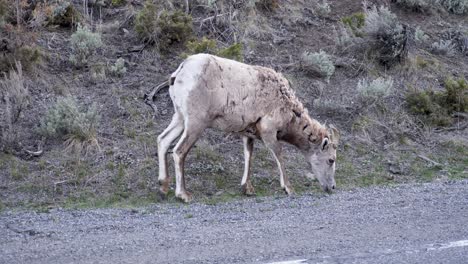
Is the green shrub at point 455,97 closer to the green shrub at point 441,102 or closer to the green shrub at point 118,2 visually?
the green shrub at point 441,102

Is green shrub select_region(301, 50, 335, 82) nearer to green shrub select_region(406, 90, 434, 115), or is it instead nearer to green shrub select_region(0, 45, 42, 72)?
green shrub select_region(406, 90, 434, 115)

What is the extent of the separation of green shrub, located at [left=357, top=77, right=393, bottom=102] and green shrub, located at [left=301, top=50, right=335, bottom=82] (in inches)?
27.1

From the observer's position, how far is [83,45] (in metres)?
12.7

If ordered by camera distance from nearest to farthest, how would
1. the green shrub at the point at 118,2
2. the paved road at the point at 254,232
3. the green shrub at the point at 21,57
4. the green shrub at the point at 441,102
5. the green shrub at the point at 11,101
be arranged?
the paved road at the point at 254,232, the green shrub at the point at 11,101, the green shrub at the point at 21,57, the green shrub at the point at 441,102, the green shrub at the point at 118,2

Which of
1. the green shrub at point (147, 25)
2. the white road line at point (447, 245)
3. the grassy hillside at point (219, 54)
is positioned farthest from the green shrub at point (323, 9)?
the white road line at point (447, 245)

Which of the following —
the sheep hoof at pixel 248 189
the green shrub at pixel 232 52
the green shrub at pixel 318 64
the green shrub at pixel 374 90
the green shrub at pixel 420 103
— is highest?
the green shrub at pixel 232 52

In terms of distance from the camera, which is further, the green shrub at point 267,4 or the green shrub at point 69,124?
the green shrub at point 267,4

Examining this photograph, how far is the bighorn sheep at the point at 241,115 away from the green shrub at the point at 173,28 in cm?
341

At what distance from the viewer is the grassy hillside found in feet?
34.2

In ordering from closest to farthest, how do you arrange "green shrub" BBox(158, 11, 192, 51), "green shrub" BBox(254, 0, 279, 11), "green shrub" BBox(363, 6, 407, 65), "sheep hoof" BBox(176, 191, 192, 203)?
"sheep hoof" BBox(176, 191, 192, 203) → "green shrub" BBox(158, 11, 192, 51) → "green shrub" BBox(363, 6, 407, 65) → "green shrub" BBox(254, 0, 279, 11)

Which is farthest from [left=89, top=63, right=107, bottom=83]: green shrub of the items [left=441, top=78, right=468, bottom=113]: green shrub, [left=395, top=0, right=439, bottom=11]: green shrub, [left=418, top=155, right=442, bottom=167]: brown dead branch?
[left=395, top=0, right=439, bottom=11]: green shrub

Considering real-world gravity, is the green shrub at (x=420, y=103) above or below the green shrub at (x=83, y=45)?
below

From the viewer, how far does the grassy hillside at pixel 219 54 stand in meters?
10.4

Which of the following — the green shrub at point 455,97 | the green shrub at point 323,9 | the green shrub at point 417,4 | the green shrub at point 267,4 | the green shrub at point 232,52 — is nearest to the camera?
the green shrub at point 232,52
